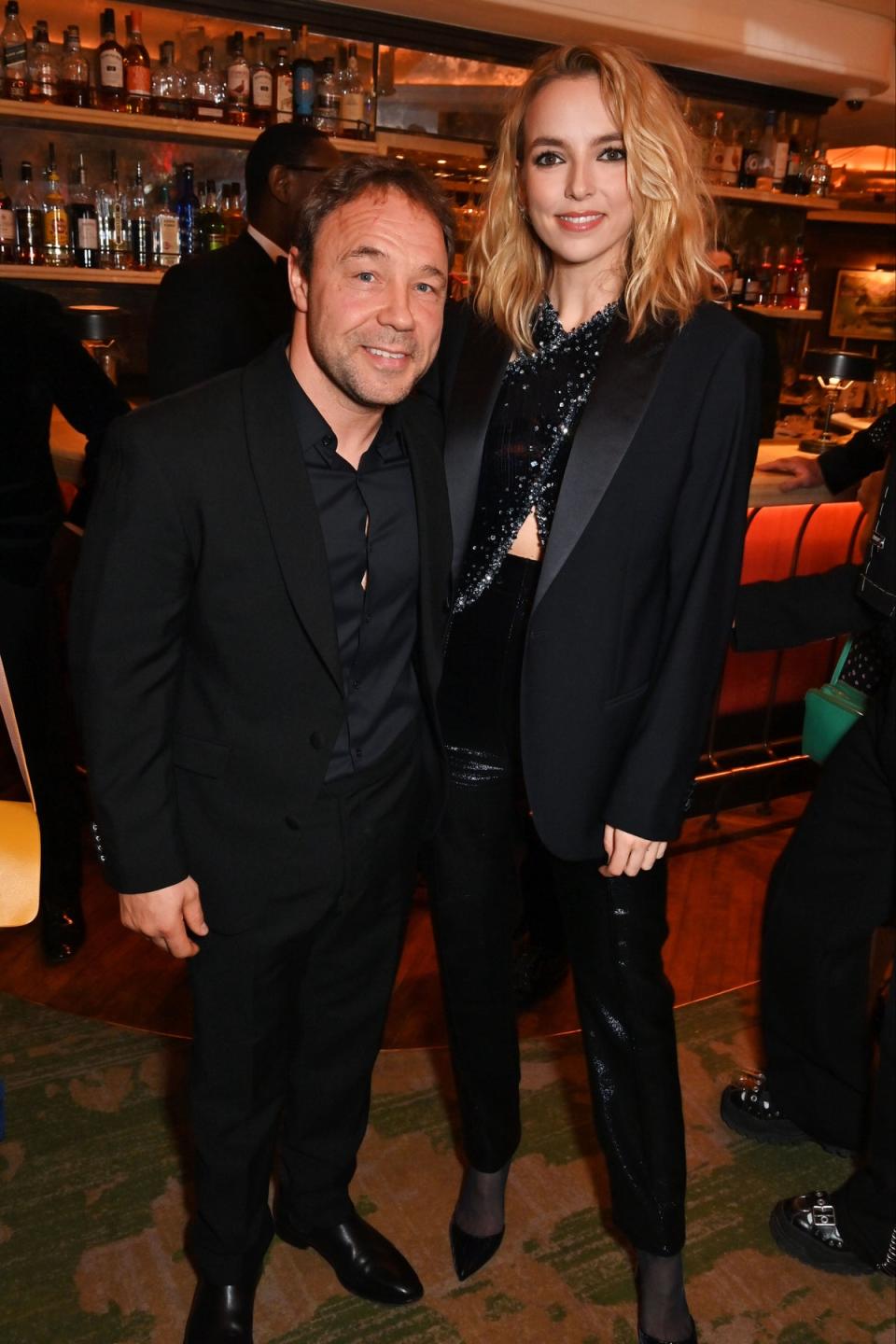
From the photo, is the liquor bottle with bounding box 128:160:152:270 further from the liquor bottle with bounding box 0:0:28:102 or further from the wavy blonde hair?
the wavy blonde hair

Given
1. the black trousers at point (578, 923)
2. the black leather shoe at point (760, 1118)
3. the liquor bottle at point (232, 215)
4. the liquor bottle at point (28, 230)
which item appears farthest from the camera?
the liquor bottle at point (232, 215)

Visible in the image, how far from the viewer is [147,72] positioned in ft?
14.6

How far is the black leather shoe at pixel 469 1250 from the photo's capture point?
6.75 ft

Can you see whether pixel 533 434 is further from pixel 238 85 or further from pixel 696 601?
pixel 238 85

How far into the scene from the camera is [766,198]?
19.7 feet

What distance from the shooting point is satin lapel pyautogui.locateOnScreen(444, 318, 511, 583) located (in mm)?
1778

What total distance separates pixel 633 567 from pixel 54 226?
3.78m

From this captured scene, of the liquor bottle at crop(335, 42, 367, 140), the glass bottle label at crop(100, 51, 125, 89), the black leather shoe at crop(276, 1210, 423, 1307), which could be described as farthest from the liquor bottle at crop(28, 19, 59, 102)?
the black leather shoe at crop(276, 1210, 423, 1307)

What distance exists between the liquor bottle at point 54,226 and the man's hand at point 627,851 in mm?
3748

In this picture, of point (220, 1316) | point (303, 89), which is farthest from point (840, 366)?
point (220, 1316)

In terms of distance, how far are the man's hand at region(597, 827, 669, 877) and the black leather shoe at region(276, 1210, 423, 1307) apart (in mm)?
824

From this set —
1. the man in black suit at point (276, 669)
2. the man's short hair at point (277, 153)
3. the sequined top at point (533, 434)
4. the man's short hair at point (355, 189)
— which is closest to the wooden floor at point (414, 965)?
the man in black suit at point (276, 669)

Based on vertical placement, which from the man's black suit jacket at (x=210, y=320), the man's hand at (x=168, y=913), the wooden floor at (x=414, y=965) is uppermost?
the man's black suit jacket at (x=210, y=320)

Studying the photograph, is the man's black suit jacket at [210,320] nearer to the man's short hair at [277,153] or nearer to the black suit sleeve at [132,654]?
the man's short hair at [277,153]
